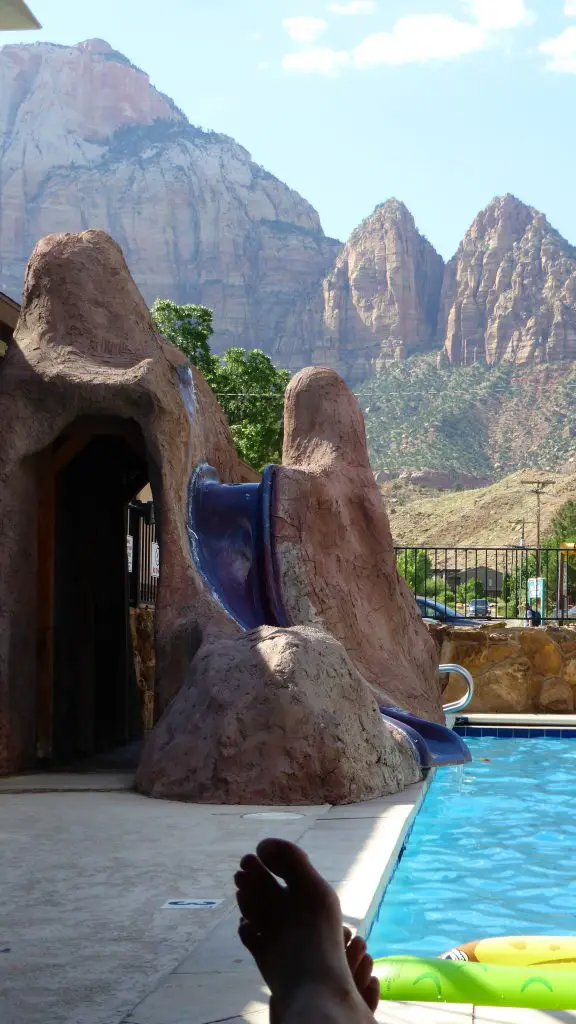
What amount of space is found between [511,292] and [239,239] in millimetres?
40946

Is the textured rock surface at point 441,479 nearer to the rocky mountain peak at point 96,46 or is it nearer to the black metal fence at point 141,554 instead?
the black metal fence at point 141,554

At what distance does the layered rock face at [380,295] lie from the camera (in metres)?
135

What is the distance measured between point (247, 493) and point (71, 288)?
91.5 inches

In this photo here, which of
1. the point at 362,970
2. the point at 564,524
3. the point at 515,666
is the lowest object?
the point at 515,666

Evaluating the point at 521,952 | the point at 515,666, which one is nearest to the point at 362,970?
the point at 521,952

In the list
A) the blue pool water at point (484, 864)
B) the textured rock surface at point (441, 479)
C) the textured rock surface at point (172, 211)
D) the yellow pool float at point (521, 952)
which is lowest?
the blue pool water at point (484, 864)

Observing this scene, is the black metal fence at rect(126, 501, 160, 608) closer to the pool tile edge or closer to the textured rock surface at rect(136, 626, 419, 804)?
the textured rock surface at rect(136, 626, 419, 804)

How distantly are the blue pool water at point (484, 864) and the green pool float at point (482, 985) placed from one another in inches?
39.0

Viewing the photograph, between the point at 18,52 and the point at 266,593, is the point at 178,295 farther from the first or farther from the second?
the point at 266,593

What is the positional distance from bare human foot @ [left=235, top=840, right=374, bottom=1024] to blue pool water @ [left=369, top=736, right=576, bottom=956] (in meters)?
2.09

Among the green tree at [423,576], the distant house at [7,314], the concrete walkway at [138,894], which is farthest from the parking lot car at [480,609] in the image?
the concrete walkway at [138,894]

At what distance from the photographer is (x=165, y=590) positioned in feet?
29.1

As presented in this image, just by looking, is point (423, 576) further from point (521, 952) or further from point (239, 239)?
point (239, 239)

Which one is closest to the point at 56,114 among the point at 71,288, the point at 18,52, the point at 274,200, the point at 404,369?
the point at 18,52
